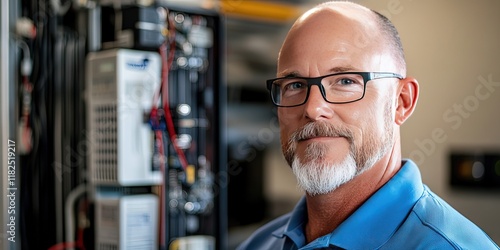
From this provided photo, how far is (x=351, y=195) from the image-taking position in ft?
4.48

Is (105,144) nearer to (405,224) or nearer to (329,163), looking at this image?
(329,163)

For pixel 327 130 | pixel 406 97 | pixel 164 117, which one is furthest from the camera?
pixel 164 117

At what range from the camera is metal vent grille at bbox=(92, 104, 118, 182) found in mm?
2523

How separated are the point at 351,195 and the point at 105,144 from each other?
1.45 meters

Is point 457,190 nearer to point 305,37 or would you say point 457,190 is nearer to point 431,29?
point 431,29

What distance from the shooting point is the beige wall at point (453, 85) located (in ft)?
8.98

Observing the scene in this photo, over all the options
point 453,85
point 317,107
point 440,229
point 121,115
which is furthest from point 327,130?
point 453,85

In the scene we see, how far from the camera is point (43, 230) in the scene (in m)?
2.65

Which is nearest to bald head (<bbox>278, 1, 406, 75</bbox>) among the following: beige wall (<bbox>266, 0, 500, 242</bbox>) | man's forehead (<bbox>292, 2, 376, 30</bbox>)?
man's forehead (<bbox>292, 2, 376, 30</bbox>)

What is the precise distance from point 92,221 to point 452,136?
5.43ft

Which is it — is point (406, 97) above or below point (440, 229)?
above

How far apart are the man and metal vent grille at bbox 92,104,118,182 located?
1.29m

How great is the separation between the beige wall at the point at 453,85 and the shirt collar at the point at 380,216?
1522 mm

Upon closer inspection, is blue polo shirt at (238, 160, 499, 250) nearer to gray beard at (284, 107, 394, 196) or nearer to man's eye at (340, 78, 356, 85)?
gray beard at (284, 107, 394, 196)
